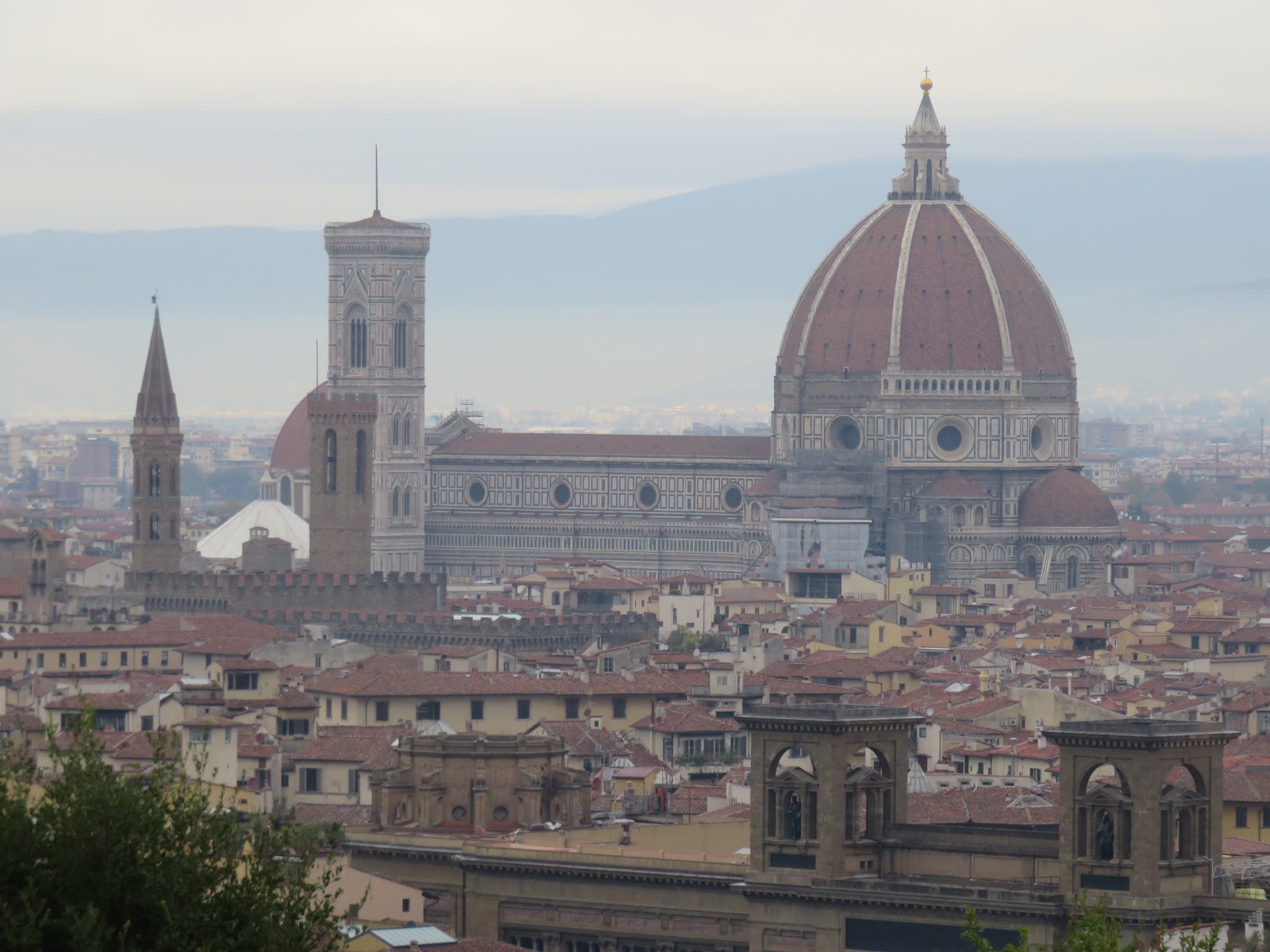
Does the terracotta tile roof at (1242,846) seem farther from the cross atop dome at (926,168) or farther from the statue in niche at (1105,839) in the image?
the cross atop dome at (926,168)

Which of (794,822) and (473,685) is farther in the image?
(473,685)

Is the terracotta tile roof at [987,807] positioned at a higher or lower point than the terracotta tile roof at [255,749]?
lower

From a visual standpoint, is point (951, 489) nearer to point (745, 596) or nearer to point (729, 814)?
point (745, 596)

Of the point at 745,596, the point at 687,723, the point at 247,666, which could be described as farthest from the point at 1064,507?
the point at 687,723

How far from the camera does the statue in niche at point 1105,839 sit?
140 feet

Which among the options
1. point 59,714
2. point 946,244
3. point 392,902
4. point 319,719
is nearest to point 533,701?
point 319,719

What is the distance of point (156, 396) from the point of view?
117438 millimetres

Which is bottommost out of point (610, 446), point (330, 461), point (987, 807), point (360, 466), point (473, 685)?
point (987, 807)

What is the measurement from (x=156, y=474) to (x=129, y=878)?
87.4m

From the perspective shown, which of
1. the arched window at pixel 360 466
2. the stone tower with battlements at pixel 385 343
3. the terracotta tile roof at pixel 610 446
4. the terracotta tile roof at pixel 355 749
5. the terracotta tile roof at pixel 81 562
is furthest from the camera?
the terracotta tile roof at pixel 610 446

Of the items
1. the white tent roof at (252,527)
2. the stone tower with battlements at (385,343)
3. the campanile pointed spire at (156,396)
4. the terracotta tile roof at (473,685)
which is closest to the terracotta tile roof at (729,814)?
the terracotta tile roof at (473,685)

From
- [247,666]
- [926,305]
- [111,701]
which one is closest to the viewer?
[111,701]

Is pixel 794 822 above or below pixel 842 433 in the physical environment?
below

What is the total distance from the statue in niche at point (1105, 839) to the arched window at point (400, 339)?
110 m
